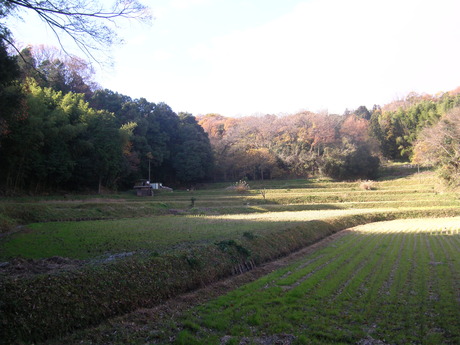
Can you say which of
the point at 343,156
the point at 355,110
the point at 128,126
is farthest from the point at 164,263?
the point at 355,110

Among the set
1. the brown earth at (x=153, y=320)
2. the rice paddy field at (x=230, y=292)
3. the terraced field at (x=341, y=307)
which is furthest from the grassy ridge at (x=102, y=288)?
the terraced field at (x=341, y=307)

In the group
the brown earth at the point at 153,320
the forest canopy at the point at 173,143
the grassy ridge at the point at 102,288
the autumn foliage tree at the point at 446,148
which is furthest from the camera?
the autumn foliage tree at the point at 446,148

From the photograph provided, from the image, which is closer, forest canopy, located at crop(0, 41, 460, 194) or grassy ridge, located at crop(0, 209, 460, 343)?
grassy ridge, located at crop(0, 209, 460, 343)

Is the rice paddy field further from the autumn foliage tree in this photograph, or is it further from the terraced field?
the autumn foliage tree

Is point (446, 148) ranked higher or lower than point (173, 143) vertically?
lower

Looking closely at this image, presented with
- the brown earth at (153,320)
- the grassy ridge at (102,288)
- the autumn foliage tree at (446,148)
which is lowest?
the brown earth at (153,320)

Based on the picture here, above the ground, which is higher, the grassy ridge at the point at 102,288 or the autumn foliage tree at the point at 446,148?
the autumn foliage tree at the point at 446,148

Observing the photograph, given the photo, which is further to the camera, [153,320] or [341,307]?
[341,307]

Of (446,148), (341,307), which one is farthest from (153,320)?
(446,148)


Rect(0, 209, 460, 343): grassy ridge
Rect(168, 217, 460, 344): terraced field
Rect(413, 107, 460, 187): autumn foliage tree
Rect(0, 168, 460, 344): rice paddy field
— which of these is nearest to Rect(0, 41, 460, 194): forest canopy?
Rect(413, 107, 460, 187): autumn foliage tree

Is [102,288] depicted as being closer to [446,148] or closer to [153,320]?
[153,320]

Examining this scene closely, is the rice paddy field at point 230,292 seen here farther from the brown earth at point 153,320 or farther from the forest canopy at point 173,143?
the forest canopy at point 173,143

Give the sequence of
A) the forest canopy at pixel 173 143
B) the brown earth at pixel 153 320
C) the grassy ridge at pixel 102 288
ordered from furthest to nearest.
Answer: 1. the forest canopy at pixel 173 143
2. the brown earth at pixel 153 320
3. the grassy ridge at pixel 102 288

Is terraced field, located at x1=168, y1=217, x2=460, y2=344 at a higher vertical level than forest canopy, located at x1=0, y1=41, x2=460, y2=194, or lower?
Answer: lower
